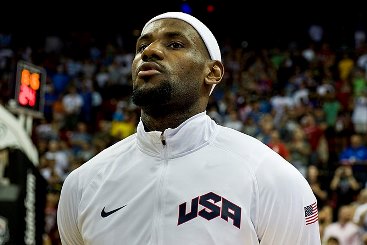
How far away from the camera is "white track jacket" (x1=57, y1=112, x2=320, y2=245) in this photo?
2.42 meters

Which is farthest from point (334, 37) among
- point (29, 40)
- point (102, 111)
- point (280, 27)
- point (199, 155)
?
point (199, 155)

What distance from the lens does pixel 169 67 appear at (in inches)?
103

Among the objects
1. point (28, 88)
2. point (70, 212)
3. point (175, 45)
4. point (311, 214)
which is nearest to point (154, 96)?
point (175, 45)

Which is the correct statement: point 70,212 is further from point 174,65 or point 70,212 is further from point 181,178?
point 174,65

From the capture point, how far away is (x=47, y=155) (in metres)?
12.8

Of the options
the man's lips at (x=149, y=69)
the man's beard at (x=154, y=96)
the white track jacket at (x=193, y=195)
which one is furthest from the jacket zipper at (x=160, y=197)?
the man's lips at (x=149, y=69)

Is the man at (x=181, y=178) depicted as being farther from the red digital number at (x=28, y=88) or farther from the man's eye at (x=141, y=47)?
the red digital number at (x=28, y=88)

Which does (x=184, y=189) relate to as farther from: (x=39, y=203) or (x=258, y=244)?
(x=39, y=203)

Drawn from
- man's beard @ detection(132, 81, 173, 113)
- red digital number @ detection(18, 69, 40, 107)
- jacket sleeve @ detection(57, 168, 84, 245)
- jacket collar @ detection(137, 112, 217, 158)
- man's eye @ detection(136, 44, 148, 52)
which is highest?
man's eye @ detection(136, 44, 148, 52)

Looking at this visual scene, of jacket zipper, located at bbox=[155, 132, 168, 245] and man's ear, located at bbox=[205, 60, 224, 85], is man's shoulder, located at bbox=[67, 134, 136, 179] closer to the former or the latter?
jacket zipper, located at bbox=[155, 132, 168, 245]

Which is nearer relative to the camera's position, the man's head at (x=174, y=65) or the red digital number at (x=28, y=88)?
the man's head at (x=174, y=65)

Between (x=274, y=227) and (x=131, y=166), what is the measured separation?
1.78 ft

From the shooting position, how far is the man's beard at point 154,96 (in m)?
2.59

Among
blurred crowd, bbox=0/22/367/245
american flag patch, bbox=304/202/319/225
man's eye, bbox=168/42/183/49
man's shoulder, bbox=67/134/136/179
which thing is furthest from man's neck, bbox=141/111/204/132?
blurred crowd, bbox=0/22/367/245
